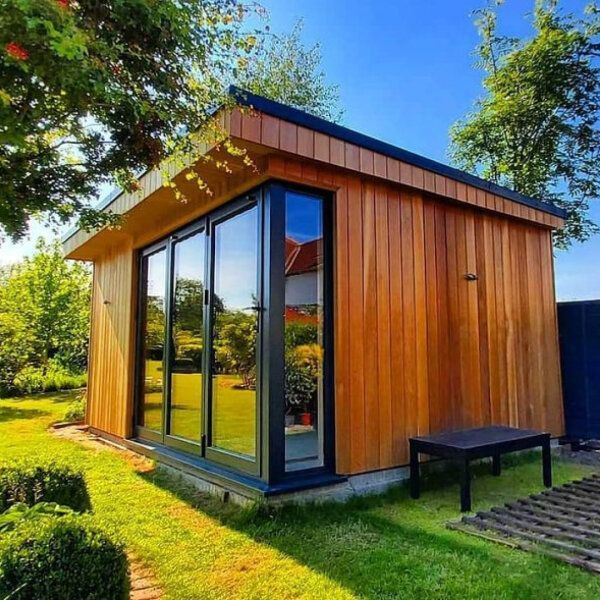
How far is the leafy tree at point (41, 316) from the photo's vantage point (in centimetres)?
1360

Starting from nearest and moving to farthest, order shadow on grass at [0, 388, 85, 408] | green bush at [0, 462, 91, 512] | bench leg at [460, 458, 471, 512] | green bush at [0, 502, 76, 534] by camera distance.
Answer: green bush at [0, 502, 76, 534] < green bush at [0, 462, 91, 512] < bench leg at [460, 458, 471, 512] < shadow on grass at [0, 388, 85, 408]


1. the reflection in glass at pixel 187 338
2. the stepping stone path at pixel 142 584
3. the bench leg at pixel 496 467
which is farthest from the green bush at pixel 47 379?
the bench leg at pixel 496 467

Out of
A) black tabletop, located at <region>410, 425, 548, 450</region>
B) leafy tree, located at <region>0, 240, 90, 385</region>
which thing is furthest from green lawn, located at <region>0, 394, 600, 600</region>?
leafy tree, located at <region>0, 240, 90, 385</region>

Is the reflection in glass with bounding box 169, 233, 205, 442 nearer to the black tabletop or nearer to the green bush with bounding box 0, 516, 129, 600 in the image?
the black tabletop

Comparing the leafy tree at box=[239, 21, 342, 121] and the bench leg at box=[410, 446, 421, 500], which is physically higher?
the leafy tree at box=[239, 21, 342, 121]

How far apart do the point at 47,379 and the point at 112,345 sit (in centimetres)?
782

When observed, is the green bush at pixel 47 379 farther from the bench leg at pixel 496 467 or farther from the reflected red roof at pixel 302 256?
the bench leg at pixel 496 467

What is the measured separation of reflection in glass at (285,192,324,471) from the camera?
3.82 m

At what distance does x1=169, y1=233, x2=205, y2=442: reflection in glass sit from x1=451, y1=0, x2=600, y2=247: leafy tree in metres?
8.64

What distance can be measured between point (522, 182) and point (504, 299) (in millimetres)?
6565

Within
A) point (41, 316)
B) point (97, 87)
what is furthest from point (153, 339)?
point (41, 316)

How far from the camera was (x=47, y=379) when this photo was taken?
44.1 ft

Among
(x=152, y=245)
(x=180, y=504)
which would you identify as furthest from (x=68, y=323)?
(x=180, y=504)

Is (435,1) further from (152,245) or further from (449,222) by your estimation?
(152,245)
